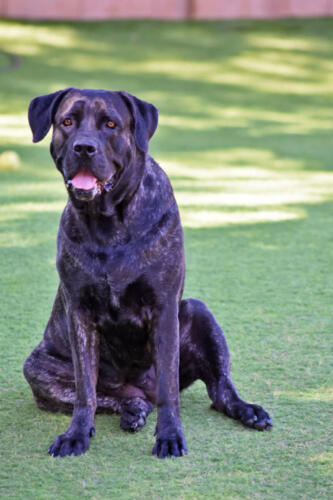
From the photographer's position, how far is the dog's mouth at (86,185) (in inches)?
140

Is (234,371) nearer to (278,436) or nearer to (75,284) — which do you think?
(278,436)

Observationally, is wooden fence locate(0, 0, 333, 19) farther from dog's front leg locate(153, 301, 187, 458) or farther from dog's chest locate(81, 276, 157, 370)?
dog's front leg locate(153, 301, 187, 458)

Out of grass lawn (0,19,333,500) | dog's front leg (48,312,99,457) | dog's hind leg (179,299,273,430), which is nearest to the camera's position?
grass lawn (0,19,333,500)

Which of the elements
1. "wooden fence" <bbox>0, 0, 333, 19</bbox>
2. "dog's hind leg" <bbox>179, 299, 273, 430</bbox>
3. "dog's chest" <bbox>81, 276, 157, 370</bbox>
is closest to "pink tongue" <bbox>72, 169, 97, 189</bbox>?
"dog's chest" <bbox>81, 276, 157, 370</bbox>

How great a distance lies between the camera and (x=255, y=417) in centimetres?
369

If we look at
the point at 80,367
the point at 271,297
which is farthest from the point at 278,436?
the point at 271,297

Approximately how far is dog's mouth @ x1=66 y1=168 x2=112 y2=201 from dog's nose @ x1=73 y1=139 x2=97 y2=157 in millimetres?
74

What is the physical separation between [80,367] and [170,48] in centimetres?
1191

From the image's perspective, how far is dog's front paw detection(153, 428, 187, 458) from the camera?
3438mm

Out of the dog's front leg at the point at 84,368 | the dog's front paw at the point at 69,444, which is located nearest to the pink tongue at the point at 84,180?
the dog's front leg at the point at 84,368

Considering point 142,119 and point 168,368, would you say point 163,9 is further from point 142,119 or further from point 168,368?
point 168,368

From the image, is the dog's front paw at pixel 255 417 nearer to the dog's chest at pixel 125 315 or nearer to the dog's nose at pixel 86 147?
the dog's chest at pixel 125 315

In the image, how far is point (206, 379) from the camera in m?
4.01

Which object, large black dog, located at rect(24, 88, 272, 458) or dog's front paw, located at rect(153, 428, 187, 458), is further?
large black dog, located at rect(24, 88, 272, 458)
